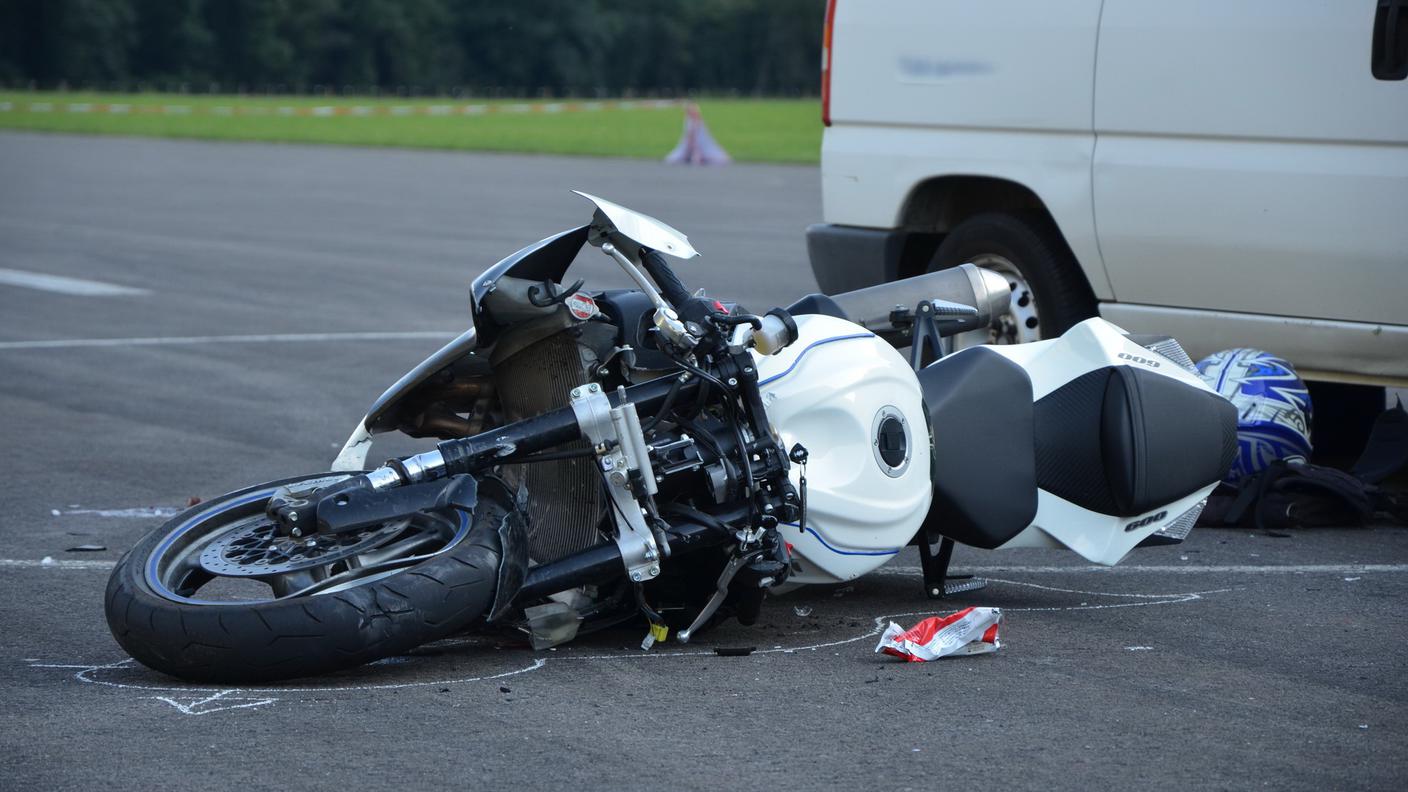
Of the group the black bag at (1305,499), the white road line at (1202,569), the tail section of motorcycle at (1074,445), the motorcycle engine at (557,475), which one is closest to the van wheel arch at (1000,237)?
the black bag at (1305,499)

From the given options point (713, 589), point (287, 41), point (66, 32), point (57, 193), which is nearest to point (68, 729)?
point (713, 589)

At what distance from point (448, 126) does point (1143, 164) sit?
38596mm

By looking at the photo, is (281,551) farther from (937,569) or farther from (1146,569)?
(1146,569)

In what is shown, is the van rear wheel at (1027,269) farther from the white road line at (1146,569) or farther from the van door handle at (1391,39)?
the white road line at (1146,569)

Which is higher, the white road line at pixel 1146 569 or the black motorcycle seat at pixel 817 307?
the black motorcycle seat at pixel 817 307

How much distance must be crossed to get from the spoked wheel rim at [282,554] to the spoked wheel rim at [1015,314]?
424 cm

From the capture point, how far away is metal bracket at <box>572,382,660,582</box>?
469 cm

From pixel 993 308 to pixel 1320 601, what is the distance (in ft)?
4.67

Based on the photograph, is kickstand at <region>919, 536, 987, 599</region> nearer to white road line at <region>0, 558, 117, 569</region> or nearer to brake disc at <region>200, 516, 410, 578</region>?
brake disc at <region>200, 516, 410, 578</region>

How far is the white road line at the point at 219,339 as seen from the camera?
11.0 meters

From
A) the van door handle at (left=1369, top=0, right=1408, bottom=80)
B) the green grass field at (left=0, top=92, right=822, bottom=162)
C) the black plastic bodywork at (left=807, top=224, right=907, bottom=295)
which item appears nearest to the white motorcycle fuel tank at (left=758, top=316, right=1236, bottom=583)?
the van door handle at (left=1369, top=0, right=1408, bottom=80)

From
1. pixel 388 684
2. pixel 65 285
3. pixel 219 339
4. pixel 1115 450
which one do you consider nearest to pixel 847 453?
pixel 1115 450

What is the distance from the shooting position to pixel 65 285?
551 inches

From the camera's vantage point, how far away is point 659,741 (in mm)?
4152
